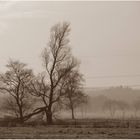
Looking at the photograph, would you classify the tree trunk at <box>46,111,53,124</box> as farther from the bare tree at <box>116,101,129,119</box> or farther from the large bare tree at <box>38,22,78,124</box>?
the bare tree at <box>116,101,129,119</box>

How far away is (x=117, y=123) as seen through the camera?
400 inches

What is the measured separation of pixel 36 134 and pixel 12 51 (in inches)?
94.9

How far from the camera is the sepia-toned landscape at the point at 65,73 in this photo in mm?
10031

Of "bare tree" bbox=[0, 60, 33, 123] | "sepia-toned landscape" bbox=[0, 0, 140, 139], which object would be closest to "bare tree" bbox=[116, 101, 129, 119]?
"sepia-toned landscape" bbox=[0, 0, 140, 139]

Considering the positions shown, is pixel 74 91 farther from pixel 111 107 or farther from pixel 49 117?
pixel 111 107

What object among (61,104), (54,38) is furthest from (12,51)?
A: (61,104)

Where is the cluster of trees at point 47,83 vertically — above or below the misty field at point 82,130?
above

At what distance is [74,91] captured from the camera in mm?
10555

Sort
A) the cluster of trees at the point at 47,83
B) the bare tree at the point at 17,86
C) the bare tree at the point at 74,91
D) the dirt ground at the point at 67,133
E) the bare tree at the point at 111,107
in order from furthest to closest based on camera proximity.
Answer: the bare tree at the point at 17,86
the cluster of trees at the point at 47,83
the bare tree at the point at 74,91
the bare tree at the point at 111,107
the dirt ground at the point at 67,133

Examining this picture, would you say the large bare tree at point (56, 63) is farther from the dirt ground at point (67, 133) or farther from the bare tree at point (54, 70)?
the dirt ground at point (67, 133)

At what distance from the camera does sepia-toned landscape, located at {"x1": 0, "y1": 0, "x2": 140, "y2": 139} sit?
10031mm

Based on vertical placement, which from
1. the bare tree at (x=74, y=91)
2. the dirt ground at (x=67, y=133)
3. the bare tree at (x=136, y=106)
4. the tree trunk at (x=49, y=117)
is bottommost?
the dirt ground at (x=67, y=133)

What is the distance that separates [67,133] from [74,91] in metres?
1.27

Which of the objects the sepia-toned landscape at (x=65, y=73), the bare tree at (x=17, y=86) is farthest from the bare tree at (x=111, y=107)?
the bare tree at (x=17, y=86)
